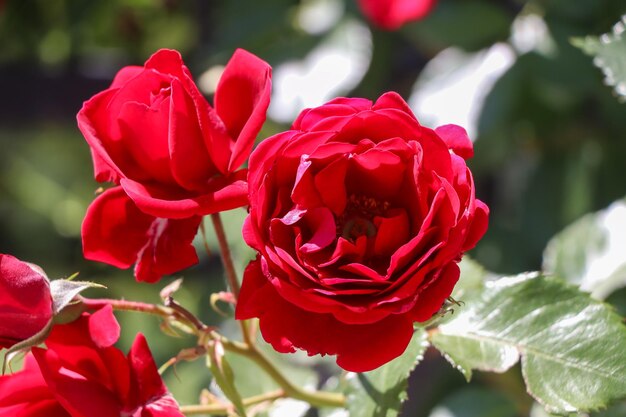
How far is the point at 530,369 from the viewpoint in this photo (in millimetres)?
615

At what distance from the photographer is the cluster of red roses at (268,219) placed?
1.55ft

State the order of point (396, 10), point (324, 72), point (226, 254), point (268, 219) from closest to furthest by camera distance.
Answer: point (268, 219) < point (226, 254) < point (396, 10) < point (324, 72)

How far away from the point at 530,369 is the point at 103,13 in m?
1.45

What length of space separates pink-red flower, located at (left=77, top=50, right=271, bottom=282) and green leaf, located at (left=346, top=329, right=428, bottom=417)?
6.9 inches

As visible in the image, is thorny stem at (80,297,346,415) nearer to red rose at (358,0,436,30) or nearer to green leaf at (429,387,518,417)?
green leaf at (429,387,518,417)

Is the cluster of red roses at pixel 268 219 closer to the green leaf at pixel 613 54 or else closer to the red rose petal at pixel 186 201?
the red rose petal at pixel 186 201

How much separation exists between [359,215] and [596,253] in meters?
0.49

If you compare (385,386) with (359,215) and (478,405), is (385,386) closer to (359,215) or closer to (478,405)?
(359,215)

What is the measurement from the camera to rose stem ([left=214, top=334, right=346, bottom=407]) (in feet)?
2.09

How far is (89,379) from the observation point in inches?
21.9

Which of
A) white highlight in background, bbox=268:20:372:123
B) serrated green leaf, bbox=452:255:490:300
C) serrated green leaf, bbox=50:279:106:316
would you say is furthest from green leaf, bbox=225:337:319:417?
white highlight in background, bbox=268:20:372:123

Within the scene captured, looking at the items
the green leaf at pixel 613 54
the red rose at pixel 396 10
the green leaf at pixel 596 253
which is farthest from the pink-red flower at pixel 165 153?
the red rose at pixel 396 10

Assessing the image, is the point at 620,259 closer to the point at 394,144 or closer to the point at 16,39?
the point at 394,144

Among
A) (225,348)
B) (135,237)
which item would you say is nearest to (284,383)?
(225,348)
